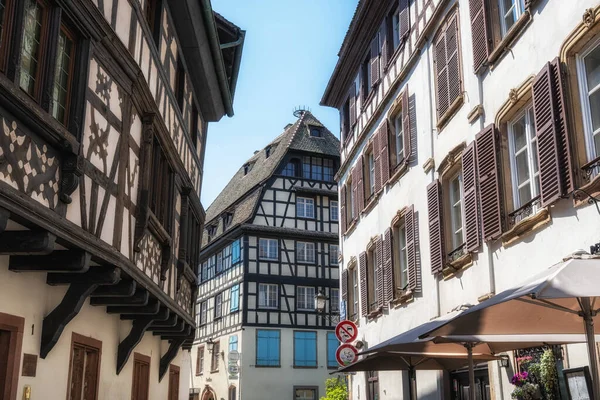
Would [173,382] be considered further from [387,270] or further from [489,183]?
[489,183]

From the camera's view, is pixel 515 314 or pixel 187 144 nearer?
pixel 515 314

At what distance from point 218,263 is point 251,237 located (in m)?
4.79

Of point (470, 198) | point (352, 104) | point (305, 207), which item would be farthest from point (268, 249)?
point (470, 198)

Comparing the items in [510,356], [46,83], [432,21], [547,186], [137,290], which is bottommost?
[510,356]

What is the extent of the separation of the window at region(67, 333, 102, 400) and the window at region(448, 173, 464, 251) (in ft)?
18.0

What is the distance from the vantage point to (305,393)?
3431 centimetres

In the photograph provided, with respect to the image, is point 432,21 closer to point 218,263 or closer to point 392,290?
point 392,290

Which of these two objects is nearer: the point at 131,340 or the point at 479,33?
the point at 479,33

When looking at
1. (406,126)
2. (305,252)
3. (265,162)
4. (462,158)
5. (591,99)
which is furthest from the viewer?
(265,162)

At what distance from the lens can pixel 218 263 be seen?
39656 mm

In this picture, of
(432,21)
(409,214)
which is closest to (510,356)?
(409,214)

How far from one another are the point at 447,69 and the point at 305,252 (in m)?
25.0

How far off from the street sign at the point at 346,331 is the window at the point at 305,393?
19.8 m

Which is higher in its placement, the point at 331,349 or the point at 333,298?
the point at 333,298
